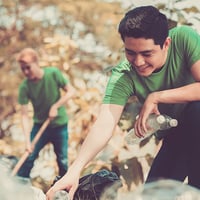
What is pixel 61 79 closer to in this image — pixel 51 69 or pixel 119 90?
pixel 51 69

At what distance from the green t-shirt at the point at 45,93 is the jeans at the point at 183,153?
3.11 ft

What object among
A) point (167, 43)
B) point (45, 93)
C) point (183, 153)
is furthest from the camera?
point (45, 93)

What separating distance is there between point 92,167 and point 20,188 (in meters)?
1.29

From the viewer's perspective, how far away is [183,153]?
5.16 feet

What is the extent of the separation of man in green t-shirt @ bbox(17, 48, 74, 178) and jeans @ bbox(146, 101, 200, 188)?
36.8 inches

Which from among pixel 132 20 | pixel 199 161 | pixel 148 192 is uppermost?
pixel 132 20

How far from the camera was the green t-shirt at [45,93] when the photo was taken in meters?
2.50

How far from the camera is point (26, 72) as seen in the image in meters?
2.54

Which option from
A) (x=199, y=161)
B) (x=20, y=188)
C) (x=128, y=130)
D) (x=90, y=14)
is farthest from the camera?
(x=90, y=14)

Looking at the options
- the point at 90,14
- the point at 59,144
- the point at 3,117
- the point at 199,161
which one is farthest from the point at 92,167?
the point at 199,161

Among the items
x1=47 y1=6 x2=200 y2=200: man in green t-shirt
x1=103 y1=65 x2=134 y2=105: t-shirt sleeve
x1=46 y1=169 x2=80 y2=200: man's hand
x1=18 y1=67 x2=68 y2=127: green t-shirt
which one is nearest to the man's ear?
x1=47 y1=6 x2=200 y2=200: man in green t-shirt

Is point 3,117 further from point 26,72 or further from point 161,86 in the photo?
point 161,86

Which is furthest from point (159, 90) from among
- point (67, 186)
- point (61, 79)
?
point (61, 79)

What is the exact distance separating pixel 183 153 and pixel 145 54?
327mm
